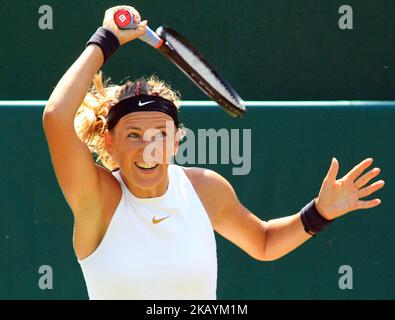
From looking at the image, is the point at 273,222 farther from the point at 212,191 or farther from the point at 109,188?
the point at 109,188

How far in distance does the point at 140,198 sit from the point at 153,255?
9.6 inches

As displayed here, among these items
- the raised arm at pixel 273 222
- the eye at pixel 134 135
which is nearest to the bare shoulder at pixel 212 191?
the raised arm at pixel 273 222

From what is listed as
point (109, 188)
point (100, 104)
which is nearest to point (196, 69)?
point (100, 104)

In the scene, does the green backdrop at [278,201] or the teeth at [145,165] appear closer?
→ the teeth at [145,165]

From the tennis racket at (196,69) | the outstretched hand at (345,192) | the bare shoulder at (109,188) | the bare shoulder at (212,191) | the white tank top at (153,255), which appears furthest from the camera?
the tennis racket at (196,69)

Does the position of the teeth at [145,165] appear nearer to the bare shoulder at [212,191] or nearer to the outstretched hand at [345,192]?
the bare shoulder at [212,191]

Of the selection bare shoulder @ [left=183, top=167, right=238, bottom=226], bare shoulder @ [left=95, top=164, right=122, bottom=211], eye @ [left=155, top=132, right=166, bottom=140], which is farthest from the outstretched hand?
bare shoulder @ [left=95, top=164, right=122, bottom=211]

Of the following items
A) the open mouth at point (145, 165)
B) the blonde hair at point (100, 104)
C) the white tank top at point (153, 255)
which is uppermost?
the blonde hair at point (100, 104)

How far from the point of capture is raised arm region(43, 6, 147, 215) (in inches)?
131

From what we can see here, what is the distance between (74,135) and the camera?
133 inches

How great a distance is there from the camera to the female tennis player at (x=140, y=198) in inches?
135

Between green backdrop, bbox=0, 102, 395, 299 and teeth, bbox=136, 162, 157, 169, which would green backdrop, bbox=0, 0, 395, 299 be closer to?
green backdrop, bbox=0, 102, 395, 299
